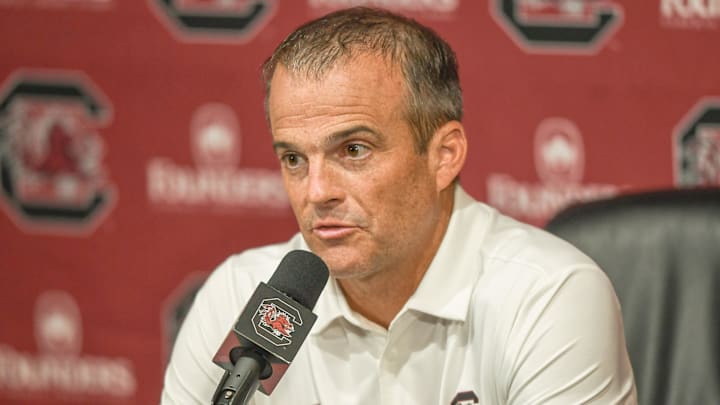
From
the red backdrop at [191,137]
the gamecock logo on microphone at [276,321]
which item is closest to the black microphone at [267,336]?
the gamecock logo on microphone at [276,321]

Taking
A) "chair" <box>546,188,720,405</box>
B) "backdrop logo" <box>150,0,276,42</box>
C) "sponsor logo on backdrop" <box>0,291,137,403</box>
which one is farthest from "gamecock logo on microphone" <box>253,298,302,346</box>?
"sponsor logo on backdrop" <box>0,291,137,403</box>

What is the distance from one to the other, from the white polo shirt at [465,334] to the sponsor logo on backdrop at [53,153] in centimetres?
126

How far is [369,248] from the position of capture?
1956 mm

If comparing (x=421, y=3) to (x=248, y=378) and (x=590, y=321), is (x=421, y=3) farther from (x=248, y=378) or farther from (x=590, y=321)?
(x=248, y=378)

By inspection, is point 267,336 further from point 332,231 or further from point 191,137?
point 191,137

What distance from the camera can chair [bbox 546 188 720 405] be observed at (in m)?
2.21

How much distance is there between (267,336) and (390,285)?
0.72 m

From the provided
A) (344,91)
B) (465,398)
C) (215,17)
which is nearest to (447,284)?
(465,398)

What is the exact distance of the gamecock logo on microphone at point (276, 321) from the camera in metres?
1.43

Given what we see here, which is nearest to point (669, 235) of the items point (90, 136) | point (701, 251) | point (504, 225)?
point (701, 251)

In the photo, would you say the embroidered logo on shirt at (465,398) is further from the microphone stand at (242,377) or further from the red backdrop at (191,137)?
the red backdrop at (191,137)

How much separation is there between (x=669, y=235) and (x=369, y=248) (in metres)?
0.68

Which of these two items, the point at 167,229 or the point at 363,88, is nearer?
the point at 363,88

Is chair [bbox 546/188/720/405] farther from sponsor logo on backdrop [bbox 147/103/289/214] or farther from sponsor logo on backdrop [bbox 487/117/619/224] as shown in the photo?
sponsor logo on backdrop [bbox 147/103/289/214]
